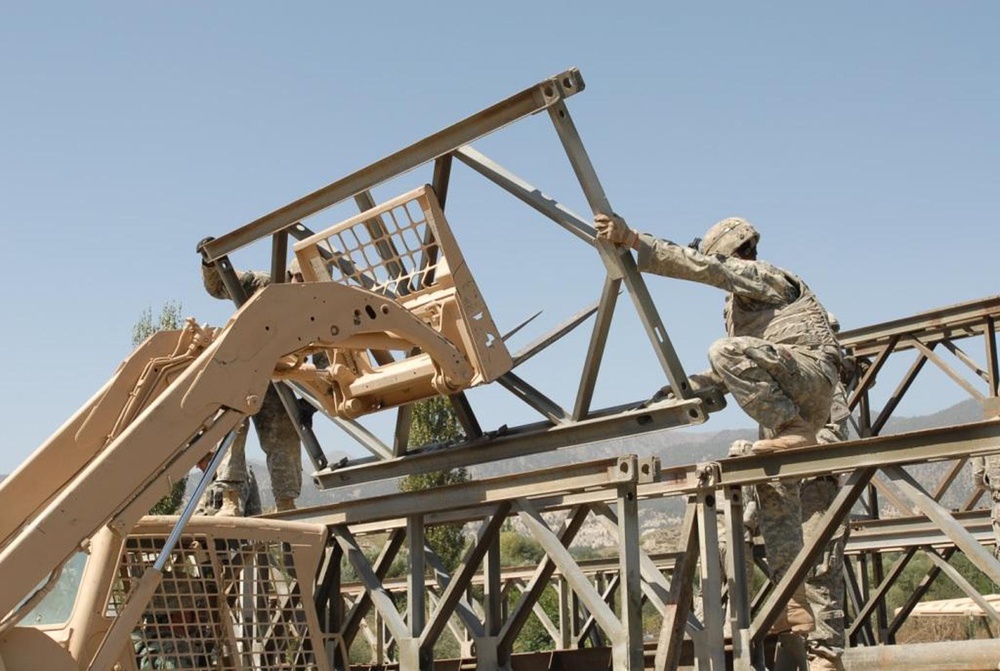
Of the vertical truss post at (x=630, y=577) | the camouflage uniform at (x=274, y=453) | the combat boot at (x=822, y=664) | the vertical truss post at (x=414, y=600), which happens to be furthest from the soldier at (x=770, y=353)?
the camouflage uniform at (x=274, y=453)

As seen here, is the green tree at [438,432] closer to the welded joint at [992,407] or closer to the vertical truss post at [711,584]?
the welded joint at [992,407]

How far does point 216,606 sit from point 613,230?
9.85 ft

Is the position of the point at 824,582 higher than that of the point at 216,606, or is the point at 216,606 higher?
the point at 216,606

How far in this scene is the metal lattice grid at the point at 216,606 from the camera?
19.0ft

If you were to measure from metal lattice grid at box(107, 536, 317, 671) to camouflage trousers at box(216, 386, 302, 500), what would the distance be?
359 cm

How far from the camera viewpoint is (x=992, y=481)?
1342cm

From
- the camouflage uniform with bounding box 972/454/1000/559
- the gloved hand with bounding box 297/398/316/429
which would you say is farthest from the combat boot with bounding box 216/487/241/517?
the camouflage uniform with bounding box 972/454/1000/559

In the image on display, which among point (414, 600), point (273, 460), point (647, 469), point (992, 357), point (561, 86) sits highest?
point (561, 86)

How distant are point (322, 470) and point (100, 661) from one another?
14.2 ft

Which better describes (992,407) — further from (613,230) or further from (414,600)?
(414,600)

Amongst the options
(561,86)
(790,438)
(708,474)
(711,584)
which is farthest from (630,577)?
(561,86)

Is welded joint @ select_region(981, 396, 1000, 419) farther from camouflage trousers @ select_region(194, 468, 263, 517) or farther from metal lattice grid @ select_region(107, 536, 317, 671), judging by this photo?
metal lattice grid @ select_region(107, 536, 317, 671)

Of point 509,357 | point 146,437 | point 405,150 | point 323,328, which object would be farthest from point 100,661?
point 405,150

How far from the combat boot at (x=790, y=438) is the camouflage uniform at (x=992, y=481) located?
466 cm
